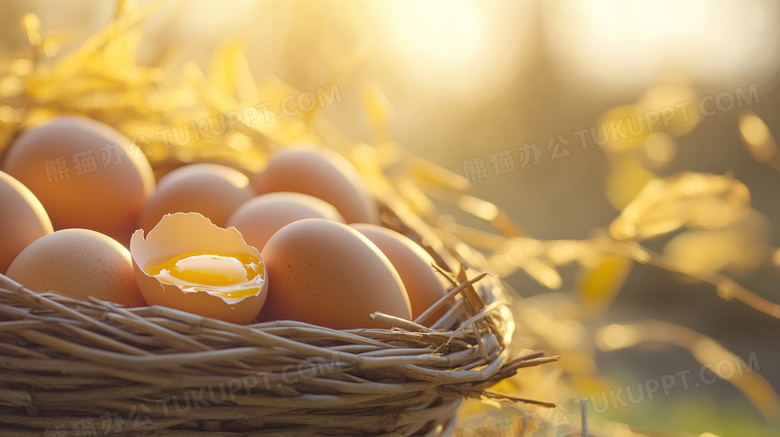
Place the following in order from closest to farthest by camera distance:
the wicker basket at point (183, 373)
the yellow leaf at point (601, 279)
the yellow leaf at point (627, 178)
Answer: the wicker basket at point (183, 373), the yellow leaf at point (601, 279), the yellow leaf at point (627, 178)

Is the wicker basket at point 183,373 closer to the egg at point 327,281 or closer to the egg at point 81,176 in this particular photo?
the egg at point 327,281

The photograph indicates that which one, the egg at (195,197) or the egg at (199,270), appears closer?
the egg at (199,270)

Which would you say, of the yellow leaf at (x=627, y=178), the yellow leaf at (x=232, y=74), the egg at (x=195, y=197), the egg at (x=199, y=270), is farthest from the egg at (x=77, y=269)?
the yellow leaf at (x=627, y=178)

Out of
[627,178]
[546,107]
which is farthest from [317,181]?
[546,107]

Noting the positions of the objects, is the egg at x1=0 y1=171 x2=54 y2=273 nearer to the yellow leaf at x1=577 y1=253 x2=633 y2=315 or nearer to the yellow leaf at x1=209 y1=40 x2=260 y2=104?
the yellow leaf at x1=209 y1=40 x2=260 y2=104

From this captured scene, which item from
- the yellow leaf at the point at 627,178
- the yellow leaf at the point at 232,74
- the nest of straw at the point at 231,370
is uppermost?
the yellow leaf at the point at 232,74

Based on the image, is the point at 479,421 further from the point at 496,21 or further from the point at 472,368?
the point at 496,21

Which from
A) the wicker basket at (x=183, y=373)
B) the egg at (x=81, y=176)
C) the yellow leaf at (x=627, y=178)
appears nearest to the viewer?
the wicker basket at (x=183, y=373)
